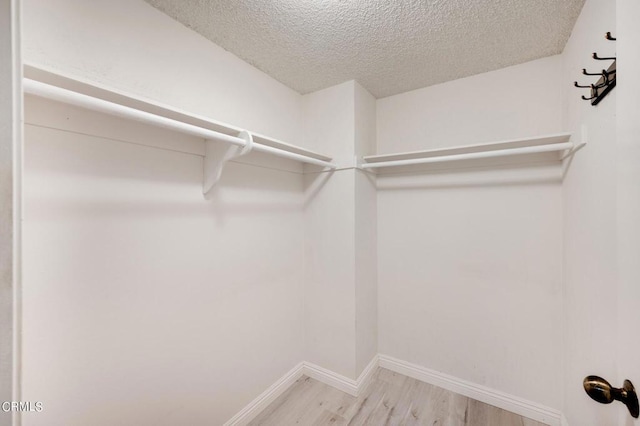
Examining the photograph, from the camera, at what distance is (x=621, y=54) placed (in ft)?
2.11

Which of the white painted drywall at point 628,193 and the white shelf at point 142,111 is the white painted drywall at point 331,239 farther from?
the white painted drywall at point 628,193

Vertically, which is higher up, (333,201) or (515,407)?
(333,201)

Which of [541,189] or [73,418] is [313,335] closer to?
[73,418]

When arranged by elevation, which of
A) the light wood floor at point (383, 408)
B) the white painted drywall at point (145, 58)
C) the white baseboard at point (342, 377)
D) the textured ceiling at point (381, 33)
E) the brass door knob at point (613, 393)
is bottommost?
the light wood floor at point (383, 408)

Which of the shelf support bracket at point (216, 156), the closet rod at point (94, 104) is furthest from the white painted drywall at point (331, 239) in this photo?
the closet rod at point (94, 104)

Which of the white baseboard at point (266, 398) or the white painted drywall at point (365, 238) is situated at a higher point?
the white painted drywall at point (365, 238)

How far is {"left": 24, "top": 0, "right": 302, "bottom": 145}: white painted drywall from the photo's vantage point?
3.29ft

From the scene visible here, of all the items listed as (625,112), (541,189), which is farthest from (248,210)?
(541,189)

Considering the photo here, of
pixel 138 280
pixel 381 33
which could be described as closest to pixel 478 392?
pixel 138 280

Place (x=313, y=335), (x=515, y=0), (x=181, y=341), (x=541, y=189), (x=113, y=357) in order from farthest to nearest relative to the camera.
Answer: (x=313, y=335) < (x=541, y=189) < (x=181, y=341) < (x=515, y=0) < (x=113, y=357)

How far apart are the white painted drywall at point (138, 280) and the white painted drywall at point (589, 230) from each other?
1.73 meters

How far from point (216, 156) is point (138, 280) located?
0.71 meters

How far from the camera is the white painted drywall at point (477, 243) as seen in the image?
5.61 feet

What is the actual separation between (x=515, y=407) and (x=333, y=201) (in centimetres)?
185
